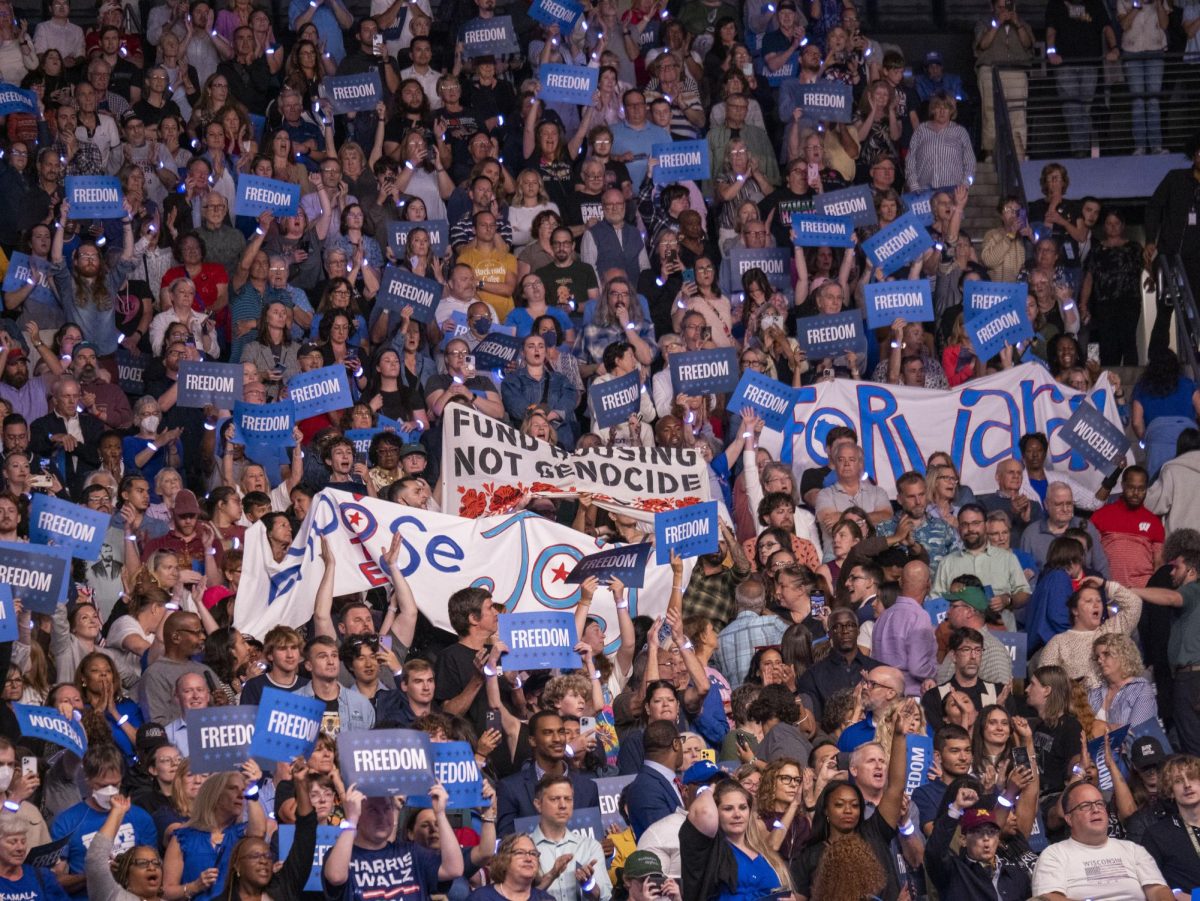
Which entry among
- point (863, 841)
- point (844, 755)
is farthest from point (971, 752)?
point (863, 841)

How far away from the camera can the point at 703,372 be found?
1529cm

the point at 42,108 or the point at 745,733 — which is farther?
the point at 42,108

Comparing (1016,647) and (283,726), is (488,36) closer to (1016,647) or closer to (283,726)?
(1016,647)

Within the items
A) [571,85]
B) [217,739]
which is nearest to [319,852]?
[217,739]

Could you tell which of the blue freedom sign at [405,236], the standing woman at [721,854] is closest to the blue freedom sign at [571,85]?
the blue freedom sign at [405,236]

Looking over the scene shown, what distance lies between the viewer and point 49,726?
433 inches

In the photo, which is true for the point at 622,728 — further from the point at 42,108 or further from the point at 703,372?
the point at 42,108

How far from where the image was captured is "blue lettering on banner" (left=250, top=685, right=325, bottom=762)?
10031mm

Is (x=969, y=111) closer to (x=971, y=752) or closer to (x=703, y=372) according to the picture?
(x=703, y=372)

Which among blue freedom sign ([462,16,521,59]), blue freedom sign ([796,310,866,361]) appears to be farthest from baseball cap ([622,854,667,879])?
blue freedom sign ([462,16,521,59])

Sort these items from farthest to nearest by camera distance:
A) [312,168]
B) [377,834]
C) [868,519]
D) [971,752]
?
[312,168] < [868,519] < [971,752] < [377,834]

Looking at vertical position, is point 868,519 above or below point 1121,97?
below

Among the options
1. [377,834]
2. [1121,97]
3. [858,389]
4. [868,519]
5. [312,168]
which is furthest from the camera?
[1121,97]

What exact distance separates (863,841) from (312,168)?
870 centimetres
